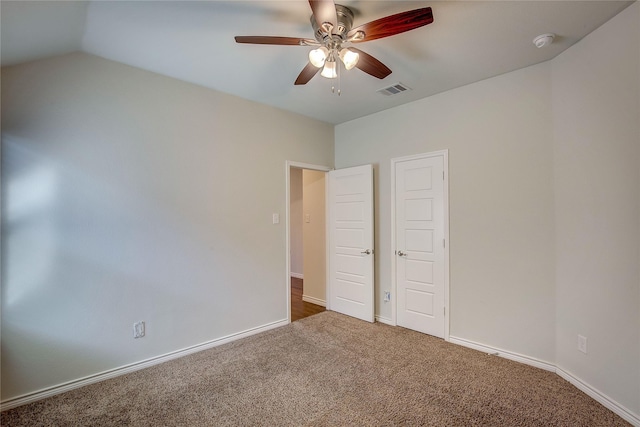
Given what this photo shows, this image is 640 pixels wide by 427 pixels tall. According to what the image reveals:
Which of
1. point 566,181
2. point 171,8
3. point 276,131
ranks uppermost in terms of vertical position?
point 171,8

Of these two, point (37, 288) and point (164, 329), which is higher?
point (37, 288)

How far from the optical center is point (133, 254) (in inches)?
99.7

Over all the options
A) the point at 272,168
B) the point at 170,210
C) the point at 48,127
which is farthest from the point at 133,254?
the point at 272,168

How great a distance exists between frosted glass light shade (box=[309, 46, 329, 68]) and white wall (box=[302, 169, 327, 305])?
2.46 meters

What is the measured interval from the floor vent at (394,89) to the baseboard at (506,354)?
2.71 m

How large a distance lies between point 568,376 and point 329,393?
6.41 feet

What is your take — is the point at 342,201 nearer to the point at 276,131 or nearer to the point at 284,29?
the point at 276,131

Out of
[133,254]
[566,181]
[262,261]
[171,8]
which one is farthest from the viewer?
[262,261]

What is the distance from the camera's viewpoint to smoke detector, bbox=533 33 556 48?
2.12m

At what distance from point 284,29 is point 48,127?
1942mm

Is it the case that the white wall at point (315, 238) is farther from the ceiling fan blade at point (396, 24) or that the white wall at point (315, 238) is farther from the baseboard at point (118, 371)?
the ceiling fan blade at point (396, 24)

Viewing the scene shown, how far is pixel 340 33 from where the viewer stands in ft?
5.94

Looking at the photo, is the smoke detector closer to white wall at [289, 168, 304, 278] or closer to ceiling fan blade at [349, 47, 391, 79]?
ceiling fan blade at [349, 47, 391, 79]

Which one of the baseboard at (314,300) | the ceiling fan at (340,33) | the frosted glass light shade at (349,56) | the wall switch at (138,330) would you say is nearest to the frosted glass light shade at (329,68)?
the ceiling fan at (340,33)
